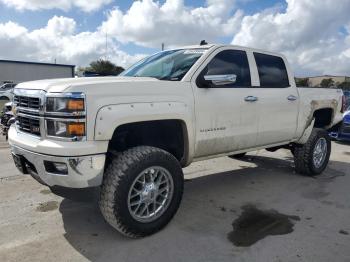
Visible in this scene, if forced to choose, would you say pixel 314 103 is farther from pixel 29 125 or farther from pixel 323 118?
pixel 29 125

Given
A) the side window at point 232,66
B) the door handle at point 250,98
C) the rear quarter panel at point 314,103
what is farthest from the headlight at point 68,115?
the rear quarter panel at point 314,103

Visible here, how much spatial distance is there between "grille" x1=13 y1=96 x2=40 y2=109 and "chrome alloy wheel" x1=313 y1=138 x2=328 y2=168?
4.73m

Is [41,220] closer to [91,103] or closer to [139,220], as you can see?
[139,220]

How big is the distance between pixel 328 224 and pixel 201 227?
1.45 m

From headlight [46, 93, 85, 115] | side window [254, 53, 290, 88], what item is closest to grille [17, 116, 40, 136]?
headlight [46, 93, 85, 115]

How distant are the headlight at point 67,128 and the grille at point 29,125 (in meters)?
0.26

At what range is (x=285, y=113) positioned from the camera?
5629 millimetres

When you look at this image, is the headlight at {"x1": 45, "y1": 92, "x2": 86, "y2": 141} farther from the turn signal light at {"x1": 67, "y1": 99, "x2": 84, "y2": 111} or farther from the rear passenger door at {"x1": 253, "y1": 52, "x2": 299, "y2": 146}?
the rear passenger door at {"x1": 253, "y1": 52, "x2": 299, "y2": 146}

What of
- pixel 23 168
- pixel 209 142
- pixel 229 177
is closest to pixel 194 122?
pixel 209 142

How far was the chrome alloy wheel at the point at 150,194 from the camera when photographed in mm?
3770

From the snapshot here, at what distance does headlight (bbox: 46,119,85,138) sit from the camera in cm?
329

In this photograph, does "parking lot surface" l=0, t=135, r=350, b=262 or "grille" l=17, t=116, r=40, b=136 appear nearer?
"parking lot surface" l=0, t=135, r=350, b=262

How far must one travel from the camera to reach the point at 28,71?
5159 centimetres

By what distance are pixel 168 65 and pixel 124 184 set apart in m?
1.78
